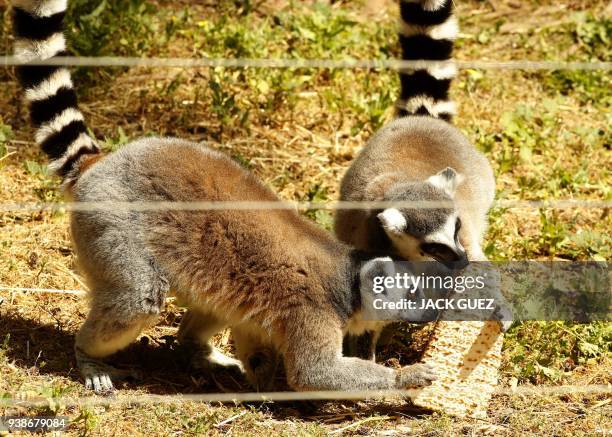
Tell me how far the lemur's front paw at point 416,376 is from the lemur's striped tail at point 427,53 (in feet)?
7.43

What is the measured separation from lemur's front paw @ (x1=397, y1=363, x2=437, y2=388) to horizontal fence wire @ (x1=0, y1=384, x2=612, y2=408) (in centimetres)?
7

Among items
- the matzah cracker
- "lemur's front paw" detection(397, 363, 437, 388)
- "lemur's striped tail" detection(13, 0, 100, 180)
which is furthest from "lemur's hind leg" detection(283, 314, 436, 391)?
"lemur's striped tail" detection(13, 0, 100, 180)

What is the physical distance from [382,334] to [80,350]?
172 cm

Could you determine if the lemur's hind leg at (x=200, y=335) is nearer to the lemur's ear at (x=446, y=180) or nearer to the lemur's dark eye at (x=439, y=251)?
the lemur's dark eye at (x=439, y=251)

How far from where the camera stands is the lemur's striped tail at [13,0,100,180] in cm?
457

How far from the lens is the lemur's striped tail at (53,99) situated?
15.0 feet

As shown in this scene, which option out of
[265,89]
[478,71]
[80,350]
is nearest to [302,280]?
[80,350]

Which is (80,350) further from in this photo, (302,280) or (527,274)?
(527,274)

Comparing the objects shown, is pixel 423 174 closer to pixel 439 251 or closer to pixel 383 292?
pixel 439 251

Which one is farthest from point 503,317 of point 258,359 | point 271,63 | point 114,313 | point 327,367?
point 271,63

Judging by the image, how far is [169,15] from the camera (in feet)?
25.8

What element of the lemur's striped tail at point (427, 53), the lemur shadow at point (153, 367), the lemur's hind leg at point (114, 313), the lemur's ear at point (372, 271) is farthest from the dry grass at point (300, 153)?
the lemur's striped tail at point (427, 53)

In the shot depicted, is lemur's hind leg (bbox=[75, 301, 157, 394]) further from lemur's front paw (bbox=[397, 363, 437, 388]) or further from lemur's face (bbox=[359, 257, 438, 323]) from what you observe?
lemur's front paw (bbox=[397, 363, 437, 388])

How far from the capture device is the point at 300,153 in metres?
6.79
